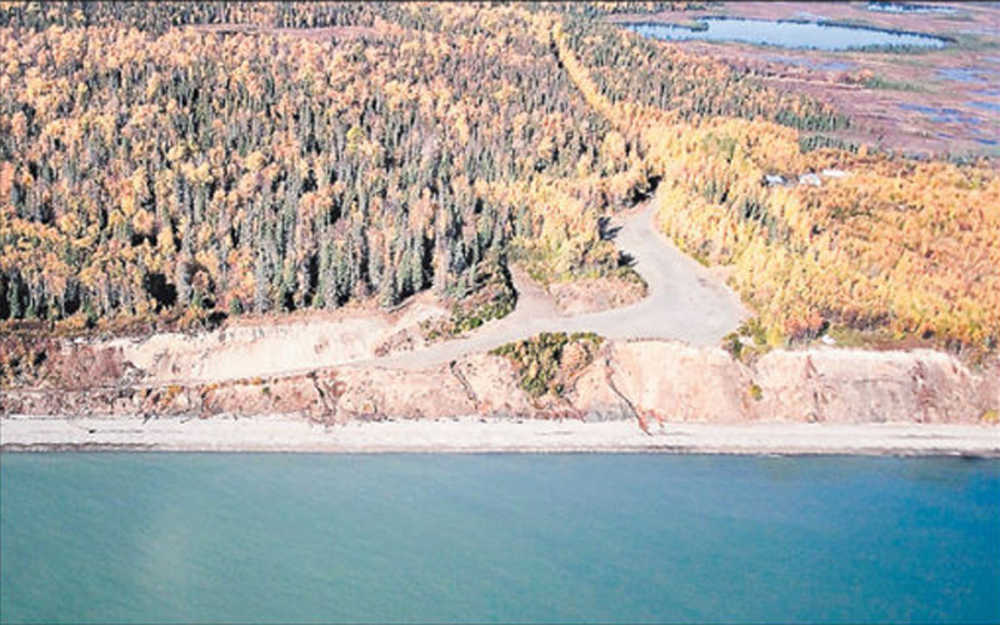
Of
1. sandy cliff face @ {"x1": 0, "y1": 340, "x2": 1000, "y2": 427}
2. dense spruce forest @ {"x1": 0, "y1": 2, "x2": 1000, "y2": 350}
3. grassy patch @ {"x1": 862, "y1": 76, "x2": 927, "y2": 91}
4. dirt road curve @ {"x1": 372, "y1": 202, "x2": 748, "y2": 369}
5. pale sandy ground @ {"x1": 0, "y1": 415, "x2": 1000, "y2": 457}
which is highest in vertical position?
grassy patch @ {"x1": 862, "y1": 76, "x2": 927, "y2": 91}

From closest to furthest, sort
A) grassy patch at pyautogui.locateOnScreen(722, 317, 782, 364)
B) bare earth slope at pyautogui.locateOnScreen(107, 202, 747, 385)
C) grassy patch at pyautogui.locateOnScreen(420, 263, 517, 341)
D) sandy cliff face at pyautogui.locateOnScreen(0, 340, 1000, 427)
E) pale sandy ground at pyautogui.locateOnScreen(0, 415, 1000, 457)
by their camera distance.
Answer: pale sandy ground at pyautogui.locateOnScreen(0, 415, 1000, 457) < sandy cliff face at pyautogui.locateOnScreen(0, 340, 1000, 427) < bare earth slope at pyautogui.locateOnScreen(107, 202, 747, 385) < grassy patch at pyautogui.locateOnScreen(722, 317, 782, 364) < grassy patch at pyautogui.locateOnScreen(420, 263, 517, 341)

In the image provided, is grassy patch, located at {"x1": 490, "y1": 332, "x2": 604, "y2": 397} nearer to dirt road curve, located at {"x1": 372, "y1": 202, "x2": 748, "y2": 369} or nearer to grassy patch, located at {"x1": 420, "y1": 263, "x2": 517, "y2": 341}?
dirt road curve, located at {"x1": 372, "y1": 202, "x2": 748, "y2": 369}

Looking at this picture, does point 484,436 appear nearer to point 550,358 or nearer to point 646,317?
point 550,358

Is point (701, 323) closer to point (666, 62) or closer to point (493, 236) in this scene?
point (493, 236)

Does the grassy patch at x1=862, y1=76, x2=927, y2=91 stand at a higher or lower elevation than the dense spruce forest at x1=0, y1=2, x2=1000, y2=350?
higher

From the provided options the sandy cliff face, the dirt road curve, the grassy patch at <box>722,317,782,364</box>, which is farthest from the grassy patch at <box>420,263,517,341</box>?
the grassy patch at <box>722,317,782,364</box>

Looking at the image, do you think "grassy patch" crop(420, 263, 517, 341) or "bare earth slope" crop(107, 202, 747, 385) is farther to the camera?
"grassy patch" crop(420, 263, 517, 341)
